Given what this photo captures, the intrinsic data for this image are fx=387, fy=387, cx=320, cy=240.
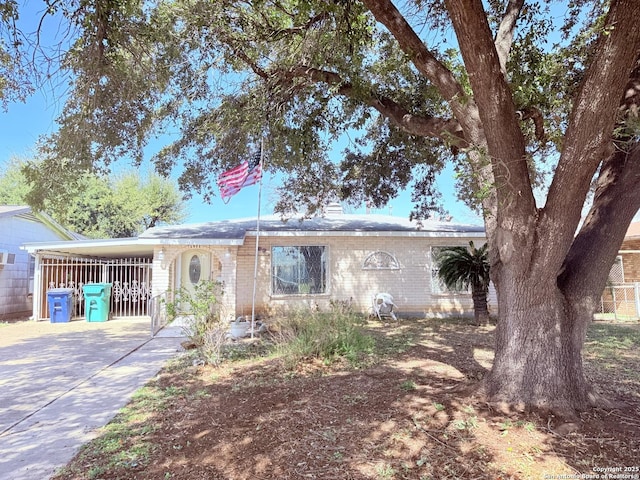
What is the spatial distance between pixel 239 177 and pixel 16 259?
10.7 meters

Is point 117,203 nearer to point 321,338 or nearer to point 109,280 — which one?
point 109,280

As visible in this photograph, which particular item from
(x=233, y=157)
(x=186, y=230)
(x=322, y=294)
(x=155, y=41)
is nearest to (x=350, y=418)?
(x=155, y=41)

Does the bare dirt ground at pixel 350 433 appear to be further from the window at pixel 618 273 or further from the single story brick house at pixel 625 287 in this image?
the window at pixel 618 273

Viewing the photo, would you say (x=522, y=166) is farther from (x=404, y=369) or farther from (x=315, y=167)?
(x=315, y=167)

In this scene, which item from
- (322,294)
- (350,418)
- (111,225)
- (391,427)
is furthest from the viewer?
(111,225)

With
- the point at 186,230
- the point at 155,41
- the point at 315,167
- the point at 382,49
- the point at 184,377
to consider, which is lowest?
the point at 184,377

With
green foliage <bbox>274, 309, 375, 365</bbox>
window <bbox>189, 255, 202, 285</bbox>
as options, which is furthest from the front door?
green foliage <bbox>274, 309, 375, 365</bbox>

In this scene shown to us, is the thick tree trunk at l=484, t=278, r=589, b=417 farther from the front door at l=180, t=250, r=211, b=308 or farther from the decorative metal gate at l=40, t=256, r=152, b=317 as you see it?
the decorative metal gate at l=40, t=256, r=152, b=317

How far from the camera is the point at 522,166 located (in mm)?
3592

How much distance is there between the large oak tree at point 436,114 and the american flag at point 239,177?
0.90 feet

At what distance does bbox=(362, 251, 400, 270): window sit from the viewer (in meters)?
12.7

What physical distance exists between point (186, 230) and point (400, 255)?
7.03 m

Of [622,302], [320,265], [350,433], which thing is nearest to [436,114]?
[350,433]

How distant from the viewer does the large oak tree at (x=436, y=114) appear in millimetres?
3447
